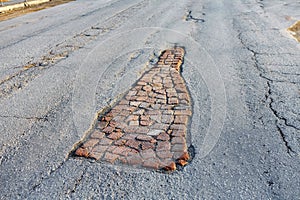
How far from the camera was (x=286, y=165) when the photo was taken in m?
2.72

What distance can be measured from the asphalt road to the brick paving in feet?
0.41

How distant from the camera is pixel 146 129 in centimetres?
332

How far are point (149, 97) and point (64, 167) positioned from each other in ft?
5.62

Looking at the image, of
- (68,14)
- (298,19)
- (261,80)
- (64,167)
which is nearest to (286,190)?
(64,167)

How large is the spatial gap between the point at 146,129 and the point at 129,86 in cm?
134

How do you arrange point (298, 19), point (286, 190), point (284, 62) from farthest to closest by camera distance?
point (298, 19) → point (284, 62) → point (286, 190)

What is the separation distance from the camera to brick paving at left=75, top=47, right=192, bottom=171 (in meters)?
2.86

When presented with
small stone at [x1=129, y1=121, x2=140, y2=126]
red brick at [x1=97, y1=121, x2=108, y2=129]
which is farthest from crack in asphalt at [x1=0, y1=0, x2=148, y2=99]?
small stone at [x1=129, y1=121, x2=140, y2=126]

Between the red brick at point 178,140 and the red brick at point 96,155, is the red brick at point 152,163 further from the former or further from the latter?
the red brick at point 96,155

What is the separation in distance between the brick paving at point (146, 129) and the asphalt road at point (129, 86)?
0.41ft

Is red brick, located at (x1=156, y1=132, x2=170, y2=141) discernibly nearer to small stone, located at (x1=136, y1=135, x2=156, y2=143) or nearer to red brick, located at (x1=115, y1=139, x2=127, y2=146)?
small stone, located at (x1=136, y1=135, x2=156, y2=143)

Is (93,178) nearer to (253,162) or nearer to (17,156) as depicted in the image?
(17,156)

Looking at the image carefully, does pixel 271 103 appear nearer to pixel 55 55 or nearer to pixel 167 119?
pixel 167 119

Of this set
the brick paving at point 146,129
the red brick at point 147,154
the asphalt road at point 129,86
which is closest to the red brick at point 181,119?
the brick paving at point 146,129
